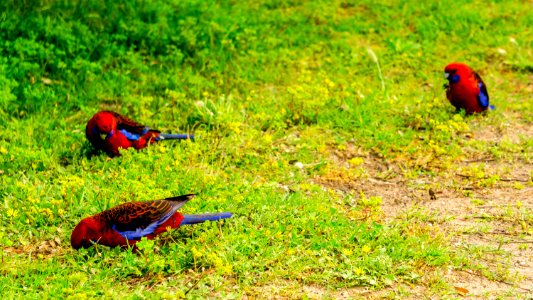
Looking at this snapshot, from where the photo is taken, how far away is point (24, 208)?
5648 mm

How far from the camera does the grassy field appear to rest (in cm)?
487

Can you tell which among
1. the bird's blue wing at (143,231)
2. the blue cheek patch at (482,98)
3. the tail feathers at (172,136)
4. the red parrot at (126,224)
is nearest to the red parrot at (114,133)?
the tail feathers at (172,136)

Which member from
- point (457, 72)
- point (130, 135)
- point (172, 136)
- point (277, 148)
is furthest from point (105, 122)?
point (457, 72)

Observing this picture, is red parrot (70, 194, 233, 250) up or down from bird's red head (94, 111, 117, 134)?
down

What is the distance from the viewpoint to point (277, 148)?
6969 mm

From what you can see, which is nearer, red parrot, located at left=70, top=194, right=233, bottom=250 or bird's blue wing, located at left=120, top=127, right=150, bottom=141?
red parrot, located at left=70, top=194, right=233, bottom=250

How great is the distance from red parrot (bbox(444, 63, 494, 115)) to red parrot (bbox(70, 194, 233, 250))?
11.8 ft

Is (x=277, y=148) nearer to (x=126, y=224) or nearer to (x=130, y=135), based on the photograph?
(x=130, y=135)

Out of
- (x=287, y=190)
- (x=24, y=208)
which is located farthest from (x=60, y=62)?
(x=287, y=190)

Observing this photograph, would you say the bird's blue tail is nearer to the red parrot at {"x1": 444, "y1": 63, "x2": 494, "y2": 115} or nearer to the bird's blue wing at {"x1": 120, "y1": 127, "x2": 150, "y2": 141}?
the bird's blue wing at {"x1": 120, "y1": 127, "x2": 150, "y2": 141}

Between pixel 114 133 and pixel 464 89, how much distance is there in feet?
11.7

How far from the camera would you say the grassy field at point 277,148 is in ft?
16.0

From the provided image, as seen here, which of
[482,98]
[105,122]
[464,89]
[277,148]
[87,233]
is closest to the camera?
[87,233]

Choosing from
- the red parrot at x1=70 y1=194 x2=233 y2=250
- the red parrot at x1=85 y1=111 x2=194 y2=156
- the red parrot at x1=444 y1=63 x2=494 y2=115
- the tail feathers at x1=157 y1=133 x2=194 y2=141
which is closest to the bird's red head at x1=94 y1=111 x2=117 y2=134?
the red parrot at x1=85 y1=111 x2=194 y2=156
